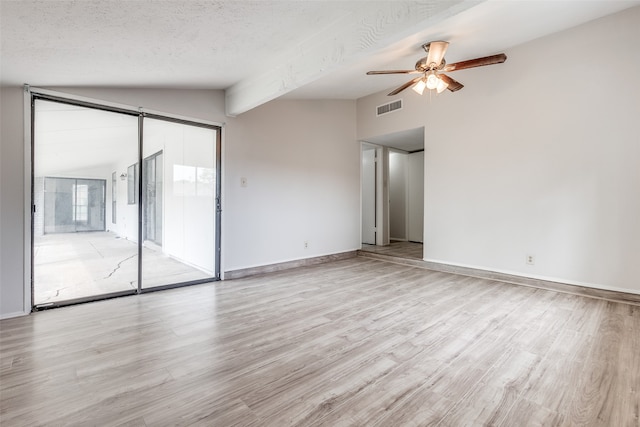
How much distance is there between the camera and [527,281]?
3.83 metres

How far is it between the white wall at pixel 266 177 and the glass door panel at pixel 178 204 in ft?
0.99

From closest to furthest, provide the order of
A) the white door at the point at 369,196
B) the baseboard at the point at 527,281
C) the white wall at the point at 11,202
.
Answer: the white wall at the point at 11,202
the baseboard at the point at 527,281
the white door at the point at 369,196

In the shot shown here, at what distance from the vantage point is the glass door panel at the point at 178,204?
399 cm

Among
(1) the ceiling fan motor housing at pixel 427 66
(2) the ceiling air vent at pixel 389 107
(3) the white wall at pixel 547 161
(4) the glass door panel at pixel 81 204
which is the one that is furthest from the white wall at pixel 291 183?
(1) the ceiling fan motor housing at pixel 427 66

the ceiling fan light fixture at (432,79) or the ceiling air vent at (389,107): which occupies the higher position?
the ceiling air vent at (389,107)

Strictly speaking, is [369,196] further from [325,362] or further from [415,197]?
[325,362]

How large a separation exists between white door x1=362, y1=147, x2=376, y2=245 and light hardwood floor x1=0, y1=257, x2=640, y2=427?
3.49m

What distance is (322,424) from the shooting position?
4.56 feet

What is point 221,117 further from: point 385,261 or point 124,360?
point 385,261

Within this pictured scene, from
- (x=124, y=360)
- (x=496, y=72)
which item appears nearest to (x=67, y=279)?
(x=124, y=360)

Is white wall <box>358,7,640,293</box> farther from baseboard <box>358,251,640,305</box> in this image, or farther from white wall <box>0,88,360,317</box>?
white wall <box>0,88,360,317</box>

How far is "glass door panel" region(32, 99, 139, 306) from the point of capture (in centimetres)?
305

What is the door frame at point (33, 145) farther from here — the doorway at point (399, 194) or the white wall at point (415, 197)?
the white wall at point (415, 197)

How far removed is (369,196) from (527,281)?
12.1 ft
